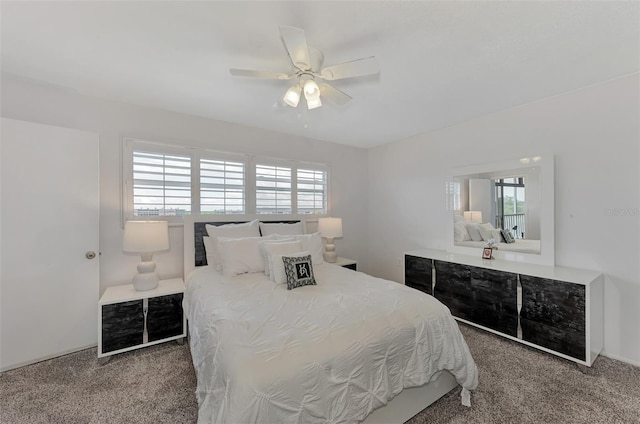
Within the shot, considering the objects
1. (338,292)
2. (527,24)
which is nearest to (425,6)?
(527,24)

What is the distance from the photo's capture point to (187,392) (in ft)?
6.37

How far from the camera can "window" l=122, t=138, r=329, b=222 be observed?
2.88m

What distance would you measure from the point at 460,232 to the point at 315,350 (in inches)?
114

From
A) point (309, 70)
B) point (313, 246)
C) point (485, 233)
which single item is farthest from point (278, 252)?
point (485, 233)

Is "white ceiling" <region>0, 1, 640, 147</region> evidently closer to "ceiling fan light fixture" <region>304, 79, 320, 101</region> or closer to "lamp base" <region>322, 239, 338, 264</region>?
"ceiling fan light fixture" <region>304, 79, 320, 101</region>

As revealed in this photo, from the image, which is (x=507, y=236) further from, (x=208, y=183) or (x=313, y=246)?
(x=208, y=183)

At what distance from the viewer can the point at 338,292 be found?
2096 mm

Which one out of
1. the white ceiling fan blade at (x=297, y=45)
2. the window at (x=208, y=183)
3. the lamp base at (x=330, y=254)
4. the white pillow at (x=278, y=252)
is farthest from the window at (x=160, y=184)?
the white ceiling fan blade at (x=297, y=45)

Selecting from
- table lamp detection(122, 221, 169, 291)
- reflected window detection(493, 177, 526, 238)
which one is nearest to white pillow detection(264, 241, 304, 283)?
table lamp detection(122, 221, 169, 291)

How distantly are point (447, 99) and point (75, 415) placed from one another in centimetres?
402

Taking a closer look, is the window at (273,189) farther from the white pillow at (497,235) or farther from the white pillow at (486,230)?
the white pillow at (497,235)

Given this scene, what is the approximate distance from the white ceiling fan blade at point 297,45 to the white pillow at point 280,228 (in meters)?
2.04

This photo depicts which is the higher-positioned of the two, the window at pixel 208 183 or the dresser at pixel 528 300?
the window at pixel 208 183

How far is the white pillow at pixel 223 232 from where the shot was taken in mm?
2932
